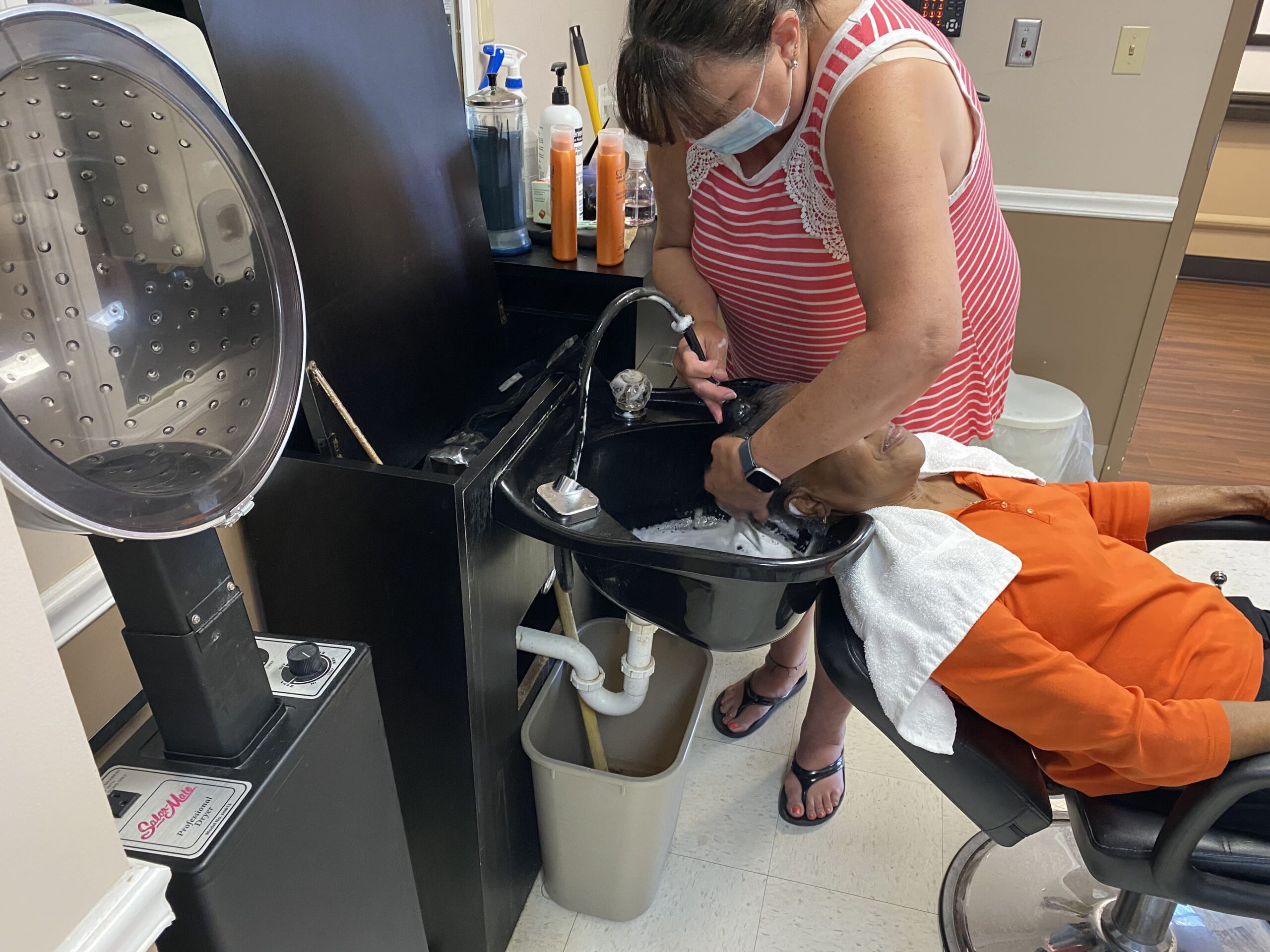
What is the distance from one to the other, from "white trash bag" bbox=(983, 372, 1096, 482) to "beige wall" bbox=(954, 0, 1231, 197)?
0.66 m

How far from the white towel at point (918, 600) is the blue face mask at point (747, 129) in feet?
1.71

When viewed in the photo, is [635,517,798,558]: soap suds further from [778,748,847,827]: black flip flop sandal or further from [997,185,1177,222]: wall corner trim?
[997,185,1177,222]: wall corner trim

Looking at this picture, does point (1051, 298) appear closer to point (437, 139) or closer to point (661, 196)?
point (661, 196)

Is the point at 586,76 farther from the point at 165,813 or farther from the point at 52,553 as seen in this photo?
the point at 165,813

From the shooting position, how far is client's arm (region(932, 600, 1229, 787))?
3.17 ft

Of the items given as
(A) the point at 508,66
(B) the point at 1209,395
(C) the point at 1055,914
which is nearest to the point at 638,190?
(A) the point at 508,66

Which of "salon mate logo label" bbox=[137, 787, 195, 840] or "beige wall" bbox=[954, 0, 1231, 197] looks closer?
"salon mate logo label" bbox=[137, 787, 195, 840]

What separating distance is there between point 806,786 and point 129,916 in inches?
54.0

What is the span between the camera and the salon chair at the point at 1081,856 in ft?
3.26

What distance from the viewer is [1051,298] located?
106 inches

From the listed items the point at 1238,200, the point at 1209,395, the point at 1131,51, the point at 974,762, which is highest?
the point at 1131,51

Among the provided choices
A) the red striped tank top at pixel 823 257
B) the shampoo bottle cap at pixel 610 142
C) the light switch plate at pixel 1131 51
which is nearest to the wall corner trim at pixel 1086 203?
the light switch plate at pixel 1131 51

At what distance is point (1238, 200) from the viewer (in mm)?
4523

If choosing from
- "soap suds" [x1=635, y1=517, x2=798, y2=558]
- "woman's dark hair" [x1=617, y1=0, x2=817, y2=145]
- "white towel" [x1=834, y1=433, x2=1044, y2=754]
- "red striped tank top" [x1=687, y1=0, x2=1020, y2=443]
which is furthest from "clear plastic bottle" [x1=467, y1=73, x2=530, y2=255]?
"white towel" [x1=834, y1=433, x2=1044, y2=754]
